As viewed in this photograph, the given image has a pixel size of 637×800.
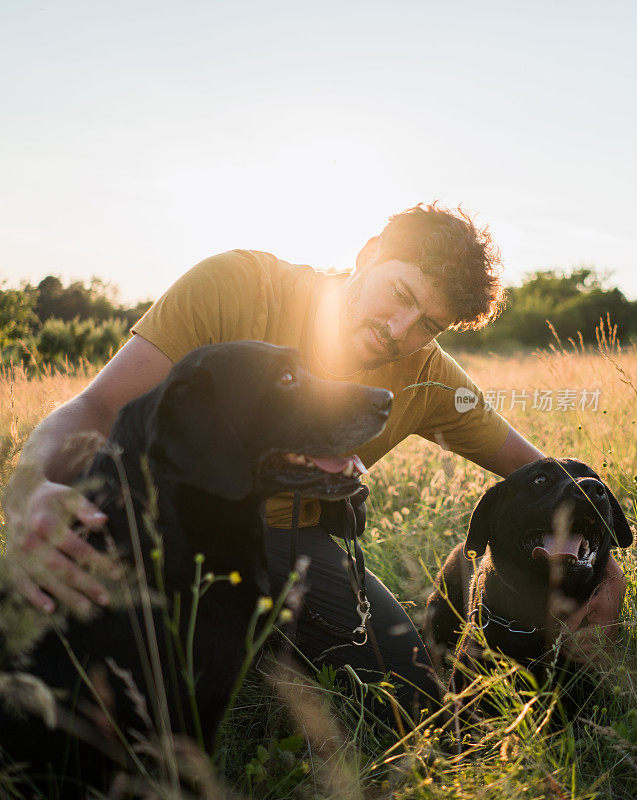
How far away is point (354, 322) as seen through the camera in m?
2.75

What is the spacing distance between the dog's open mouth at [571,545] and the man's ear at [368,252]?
1.60m

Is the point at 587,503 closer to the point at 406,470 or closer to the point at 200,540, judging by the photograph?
the point at 200,540

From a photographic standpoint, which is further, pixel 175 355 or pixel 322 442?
pixel 175 355

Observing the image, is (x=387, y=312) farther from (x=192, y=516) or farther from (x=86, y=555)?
(x=86, y=555)

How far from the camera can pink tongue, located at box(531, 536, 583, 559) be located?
244 cm

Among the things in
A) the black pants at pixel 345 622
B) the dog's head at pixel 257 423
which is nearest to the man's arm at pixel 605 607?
the black pants at pixel 345 622

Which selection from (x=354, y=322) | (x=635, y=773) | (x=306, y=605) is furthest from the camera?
(x=354, y=322)

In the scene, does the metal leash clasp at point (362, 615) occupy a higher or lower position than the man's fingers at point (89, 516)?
lower

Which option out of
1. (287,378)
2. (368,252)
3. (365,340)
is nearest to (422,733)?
(287,378)

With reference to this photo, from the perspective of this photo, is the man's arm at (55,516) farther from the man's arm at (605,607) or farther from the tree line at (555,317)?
the tree line at (555,317)

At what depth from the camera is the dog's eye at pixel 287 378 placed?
1946 millimetres

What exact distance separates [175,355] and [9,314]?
1816 centimetres

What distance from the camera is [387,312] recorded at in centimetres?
274

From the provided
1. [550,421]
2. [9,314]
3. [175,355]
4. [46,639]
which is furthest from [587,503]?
[9,314]
